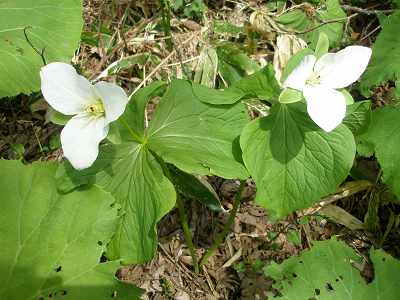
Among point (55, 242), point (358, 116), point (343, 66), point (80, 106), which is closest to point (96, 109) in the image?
point (80, 106)

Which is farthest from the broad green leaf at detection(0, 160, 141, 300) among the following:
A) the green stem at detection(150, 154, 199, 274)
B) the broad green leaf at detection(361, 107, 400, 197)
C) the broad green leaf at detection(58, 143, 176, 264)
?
the broad green leaf at detection(361, 107, 400, 197)

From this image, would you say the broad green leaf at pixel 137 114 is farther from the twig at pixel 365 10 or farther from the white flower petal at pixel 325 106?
the twig at pixel 365 10

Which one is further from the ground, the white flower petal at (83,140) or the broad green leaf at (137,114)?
the white flower petal at (83,140)

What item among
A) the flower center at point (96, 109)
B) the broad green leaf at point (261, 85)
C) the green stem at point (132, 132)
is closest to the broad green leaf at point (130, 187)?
the green stem at point (132, 132)

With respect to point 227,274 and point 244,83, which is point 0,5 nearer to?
point 244,83

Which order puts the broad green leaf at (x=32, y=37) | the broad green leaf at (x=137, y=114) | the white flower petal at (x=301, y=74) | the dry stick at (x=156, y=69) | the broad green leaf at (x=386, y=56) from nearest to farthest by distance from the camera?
the white flower petal at (x=301, y=74)
the broad green leaf at (x=137, y=114)
the broad green leaf at (x=386, y=56)
the broad green leaf at (x=32, y=37)
the dry stick at (x=156, y=69)

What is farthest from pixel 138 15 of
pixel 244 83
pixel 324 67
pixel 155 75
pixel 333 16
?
pixel 324 67
